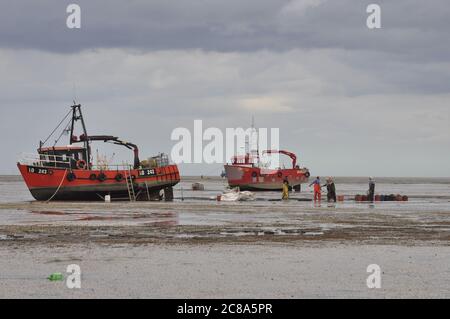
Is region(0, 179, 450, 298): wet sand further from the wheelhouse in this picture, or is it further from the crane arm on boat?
the crane arm on boat

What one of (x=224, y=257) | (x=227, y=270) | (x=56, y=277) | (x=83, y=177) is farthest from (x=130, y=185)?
(x=56, y=277)

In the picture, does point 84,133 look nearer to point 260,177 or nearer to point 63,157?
point 63,157

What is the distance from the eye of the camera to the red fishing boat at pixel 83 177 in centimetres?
4594

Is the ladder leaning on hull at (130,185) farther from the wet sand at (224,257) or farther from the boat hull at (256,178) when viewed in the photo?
the boat hull at (256,178)

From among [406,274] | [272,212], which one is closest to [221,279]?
[406,274]

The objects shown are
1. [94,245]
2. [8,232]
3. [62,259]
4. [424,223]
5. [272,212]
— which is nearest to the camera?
[62,259]

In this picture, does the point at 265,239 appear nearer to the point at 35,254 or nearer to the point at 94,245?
the point at 94,245

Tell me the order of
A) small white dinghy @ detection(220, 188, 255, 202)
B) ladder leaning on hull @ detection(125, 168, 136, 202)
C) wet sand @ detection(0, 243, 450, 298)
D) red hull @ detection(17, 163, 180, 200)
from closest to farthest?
wet sand @ detection(0, 243, 450, 298)
red hull @ detection(17, 163, 180, 200)
ladder leaning on hull @ detection(125, 168, 136, 202)
small white dinghy @ detection(220, 188, 255, 202)

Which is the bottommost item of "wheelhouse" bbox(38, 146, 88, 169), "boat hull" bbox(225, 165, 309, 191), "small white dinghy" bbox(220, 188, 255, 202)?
"small white dinghy" bbox(220, 188, 255, 202)

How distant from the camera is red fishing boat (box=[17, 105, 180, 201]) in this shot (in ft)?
151

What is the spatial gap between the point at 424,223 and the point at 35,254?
15153mm

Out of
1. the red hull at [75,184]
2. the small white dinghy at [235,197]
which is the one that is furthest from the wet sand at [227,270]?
the small white dinghy at [235,197]

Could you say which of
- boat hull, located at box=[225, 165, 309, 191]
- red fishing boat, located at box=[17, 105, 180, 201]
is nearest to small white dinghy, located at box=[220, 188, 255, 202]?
red fishing boat, located at box=[17, 105, 180, 201]

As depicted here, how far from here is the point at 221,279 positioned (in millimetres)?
13594
